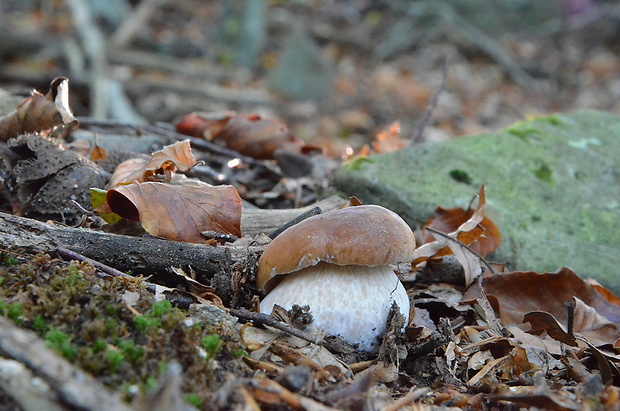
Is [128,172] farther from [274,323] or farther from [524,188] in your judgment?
[524,188]

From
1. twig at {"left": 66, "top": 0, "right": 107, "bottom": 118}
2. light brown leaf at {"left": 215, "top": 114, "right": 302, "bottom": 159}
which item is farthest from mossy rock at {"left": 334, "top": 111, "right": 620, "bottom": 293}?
twig at {"left": 66, "top": 0, "right": 107, "bottom": 118}

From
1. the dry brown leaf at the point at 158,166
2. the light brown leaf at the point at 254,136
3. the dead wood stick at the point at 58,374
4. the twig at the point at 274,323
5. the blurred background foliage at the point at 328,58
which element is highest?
the dead wood stick at the point at 58,374

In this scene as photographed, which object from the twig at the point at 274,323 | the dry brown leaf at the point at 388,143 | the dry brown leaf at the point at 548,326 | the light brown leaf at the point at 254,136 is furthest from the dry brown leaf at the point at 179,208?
the dry brown leaf at the point at 388,143

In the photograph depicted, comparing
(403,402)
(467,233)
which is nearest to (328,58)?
(467,233)

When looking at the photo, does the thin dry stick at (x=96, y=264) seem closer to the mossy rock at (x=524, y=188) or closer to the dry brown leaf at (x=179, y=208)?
the dry brown leaf at (x=179, y=208)

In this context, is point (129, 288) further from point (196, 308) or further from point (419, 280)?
point (419, 280)

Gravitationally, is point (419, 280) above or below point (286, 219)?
below

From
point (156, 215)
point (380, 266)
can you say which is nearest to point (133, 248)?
point (156, 215)
